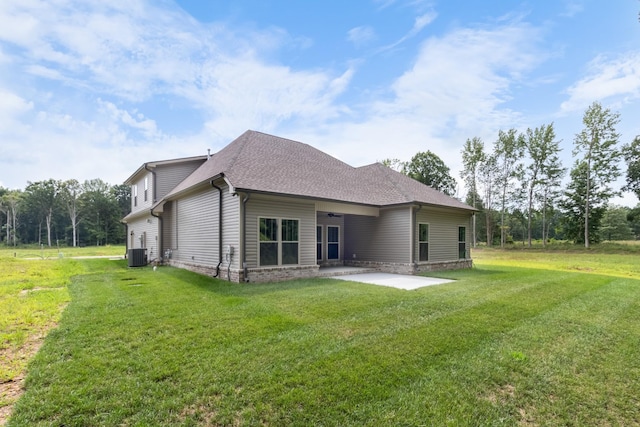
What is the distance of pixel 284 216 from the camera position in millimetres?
9758

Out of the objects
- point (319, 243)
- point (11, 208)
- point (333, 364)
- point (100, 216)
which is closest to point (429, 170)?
point (319, 243)

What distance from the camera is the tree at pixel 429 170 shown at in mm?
34475

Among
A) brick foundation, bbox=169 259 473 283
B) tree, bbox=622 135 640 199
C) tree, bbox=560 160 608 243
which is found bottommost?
brick foundation, bbox=169 259 473 283

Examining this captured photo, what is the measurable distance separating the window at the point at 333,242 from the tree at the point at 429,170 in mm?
23044

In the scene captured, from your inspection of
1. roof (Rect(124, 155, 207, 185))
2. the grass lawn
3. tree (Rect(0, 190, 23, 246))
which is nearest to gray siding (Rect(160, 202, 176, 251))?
roof (Rect(124, 155, 207, 185))

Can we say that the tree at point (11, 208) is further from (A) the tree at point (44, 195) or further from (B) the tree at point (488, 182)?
(B) the tree at point (488, 182)

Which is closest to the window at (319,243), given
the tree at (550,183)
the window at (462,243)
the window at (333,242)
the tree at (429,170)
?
the window at (333,242)

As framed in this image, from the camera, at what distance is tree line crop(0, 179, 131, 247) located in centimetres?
4831

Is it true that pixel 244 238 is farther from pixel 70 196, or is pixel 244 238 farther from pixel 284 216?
pixel 70 196

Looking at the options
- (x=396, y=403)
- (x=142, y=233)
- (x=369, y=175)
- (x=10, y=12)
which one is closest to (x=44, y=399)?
(x=396, y=403)

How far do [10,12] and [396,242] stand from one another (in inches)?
511

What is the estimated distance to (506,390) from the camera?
3057 mm

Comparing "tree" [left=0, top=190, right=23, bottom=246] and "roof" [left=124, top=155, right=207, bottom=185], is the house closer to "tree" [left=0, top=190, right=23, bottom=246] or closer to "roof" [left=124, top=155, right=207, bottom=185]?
"roof" [left=124, top=155, right=207, bottom=185]

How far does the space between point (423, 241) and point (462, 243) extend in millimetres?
3226
